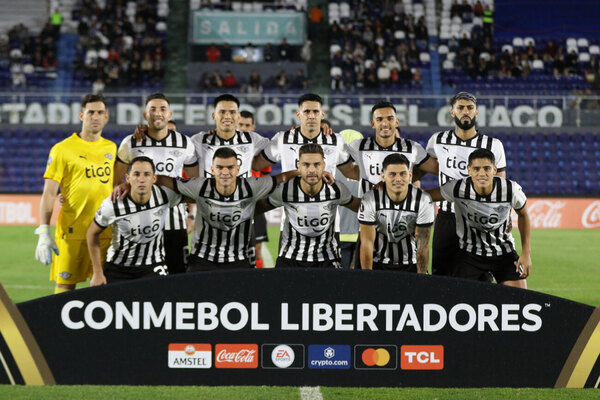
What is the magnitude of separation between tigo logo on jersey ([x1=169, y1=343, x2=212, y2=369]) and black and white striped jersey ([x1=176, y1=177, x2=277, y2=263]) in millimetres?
1337

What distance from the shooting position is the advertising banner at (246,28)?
23.7 m

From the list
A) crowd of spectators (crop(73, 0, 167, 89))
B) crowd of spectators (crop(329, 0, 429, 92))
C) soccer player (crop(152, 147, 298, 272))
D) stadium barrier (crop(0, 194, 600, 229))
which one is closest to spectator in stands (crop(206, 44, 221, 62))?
crowd of spectators (crop(73, 0, 167, 89))

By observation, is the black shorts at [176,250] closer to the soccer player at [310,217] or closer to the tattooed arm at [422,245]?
the soccer player at [310,217]

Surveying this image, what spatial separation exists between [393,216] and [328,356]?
1547mm

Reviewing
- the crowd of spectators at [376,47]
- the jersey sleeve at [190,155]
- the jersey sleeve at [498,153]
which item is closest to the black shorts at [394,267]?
the jersey sleeve at [498,153]

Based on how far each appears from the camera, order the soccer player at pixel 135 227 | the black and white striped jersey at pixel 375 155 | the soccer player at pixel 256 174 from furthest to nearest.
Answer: the soccer player at pixel 256 174
the black and white striped jersey at pixel 375 155
the soccer player at pixel 135 227

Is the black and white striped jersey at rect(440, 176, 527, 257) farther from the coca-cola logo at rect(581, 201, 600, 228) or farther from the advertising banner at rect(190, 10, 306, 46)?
the advertising banner at rect(190, 10, 306, 46)

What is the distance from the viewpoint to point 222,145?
5816 millimetres

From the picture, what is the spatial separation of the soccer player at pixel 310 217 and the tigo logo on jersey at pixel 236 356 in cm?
133

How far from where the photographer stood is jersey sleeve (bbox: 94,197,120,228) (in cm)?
492

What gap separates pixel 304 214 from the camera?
199 inches

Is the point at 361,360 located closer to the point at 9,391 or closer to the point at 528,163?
the point at 9,391

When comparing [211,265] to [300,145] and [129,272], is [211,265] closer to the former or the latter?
[129,272]

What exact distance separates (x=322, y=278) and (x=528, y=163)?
15.7m
